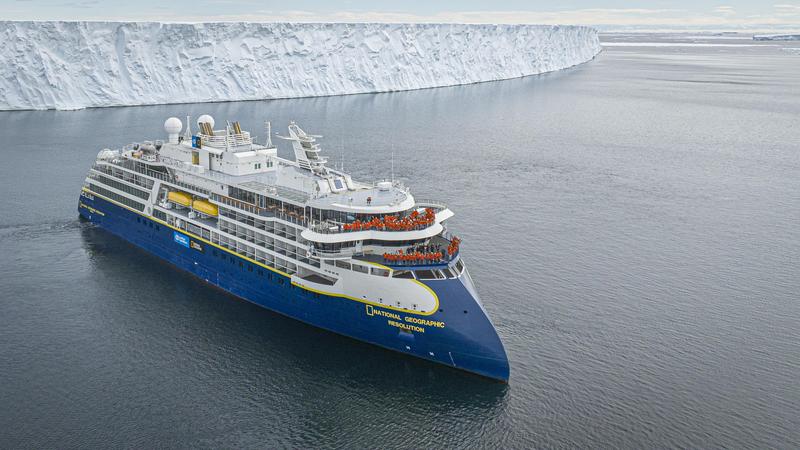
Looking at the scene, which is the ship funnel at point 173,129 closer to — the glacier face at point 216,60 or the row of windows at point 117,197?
the row of windows at point 117,197

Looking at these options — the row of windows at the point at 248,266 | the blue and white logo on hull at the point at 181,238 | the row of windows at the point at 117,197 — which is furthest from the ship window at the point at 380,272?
the row of windows at the point at 117,197

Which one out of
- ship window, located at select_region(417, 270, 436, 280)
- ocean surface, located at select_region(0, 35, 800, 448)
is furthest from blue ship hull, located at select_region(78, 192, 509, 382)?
ocean surface, located at select_region(0, 35, 800, 448)

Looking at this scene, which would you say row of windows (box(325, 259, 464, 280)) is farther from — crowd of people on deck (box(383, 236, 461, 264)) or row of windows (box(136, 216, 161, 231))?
row of windows (box(136, 216, 161, 231))

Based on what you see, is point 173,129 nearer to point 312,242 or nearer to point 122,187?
point 122,187

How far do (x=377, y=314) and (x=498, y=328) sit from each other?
24.4 feet

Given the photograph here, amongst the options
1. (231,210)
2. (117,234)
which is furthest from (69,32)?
(231,210)

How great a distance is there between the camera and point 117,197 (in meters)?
49.5

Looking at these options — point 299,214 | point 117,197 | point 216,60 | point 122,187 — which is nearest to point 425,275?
point 299,214

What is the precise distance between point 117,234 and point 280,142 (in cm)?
3635

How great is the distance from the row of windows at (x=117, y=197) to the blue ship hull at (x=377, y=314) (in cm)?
539

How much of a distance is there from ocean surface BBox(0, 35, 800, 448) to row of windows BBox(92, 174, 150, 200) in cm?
401

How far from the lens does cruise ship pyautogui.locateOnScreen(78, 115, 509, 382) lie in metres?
31.8

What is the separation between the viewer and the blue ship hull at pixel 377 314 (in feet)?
103

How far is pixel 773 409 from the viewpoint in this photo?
97.7 ft
